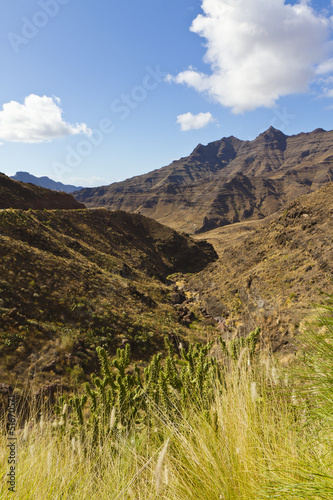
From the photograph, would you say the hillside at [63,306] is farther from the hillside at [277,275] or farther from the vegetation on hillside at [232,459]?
the vegetation on hillside at [232,459]

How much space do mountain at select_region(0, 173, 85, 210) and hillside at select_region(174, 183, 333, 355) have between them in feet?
96.0

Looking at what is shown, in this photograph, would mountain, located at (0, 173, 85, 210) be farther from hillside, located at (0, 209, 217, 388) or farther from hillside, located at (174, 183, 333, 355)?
hillside, located at (174, 183, 333, 355)

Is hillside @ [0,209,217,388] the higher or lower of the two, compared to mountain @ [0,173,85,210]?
lower

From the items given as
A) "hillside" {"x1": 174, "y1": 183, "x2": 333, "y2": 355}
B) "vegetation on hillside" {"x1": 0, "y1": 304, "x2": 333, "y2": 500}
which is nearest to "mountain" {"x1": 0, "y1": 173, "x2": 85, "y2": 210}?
"hillside" {"x1": 174, "y1": 183, "x2": 333, "y2": 355}

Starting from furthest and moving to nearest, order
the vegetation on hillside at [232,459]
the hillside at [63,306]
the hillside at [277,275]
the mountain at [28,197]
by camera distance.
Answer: the mountain at [28,197]
the hillside at [277,275]
the hillside at [63,306]
the vegetation on hillside at [232,459]

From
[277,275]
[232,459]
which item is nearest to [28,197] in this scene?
[277,275]

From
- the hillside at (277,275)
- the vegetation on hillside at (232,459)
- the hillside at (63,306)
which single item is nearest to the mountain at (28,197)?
the hillside at (63,306)

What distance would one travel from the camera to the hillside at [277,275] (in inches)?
630

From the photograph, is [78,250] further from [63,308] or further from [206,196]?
[206,196]

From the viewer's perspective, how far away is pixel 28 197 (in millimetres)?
43219

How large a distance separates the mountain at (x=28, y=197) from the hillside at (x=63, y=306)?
681cm

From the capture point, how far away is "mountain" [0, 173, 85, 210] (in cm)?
3838

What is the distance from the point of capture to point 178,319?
2472 cm

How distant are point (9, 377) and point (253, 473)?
12539 mm
